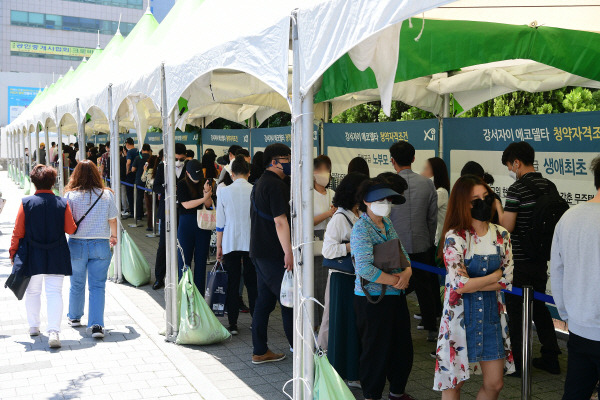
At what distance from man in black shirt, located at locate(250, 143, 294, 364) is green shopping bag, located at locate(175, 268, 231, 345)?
866 mm

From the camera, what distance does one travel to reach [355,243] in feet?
14.4

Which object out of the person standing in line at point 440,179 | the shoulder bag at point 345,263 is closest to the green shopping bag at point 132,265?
the person standing in line at point 440,179

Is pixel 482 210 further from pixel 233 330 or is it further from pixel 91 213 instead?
pixel 91 213

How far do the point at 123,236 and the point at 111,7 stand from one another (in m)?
73.1

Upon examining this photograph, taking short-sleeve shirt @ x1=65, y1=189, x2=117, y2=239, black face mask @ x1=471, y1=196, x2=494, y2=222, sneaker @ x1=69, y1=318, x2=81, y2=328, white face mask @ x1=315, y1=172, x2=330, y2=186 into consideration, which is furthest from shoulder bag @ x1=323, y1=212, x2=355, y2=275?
sneaker @ x1=69, y1=318, x2=81, y2=328

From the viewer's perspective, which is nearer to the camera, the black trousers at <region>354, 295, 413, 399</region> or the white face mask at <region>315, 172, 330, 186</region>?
the black trousers at <region>354, 295, 413, 399</region>

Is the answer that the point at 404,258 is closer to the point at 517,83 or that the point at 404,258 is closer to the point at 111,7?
the point at 517,83

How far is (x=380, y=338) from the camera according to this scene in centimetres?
455

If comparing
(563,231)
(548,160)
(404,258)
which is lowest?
(404,258)

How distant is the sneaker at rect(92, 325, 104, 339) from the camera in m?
6.94

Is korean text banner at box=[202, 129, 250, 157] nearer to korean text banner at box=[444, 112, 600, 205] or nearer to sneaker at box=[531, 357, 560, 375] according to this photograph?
korean text banner at box=[444, 112, 600, 205]

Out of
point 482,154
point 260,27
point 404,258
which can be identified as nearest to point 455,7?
point 260,27

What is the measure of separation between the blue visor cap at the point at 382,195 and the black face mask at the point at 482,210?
1.83 ft

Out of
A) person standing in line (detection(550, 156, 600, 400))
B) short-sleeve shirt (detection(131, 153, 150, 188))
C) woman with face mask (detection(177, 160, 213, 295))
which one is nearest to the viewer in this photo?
person standing in line (detection(550, 156, 600, 400))
